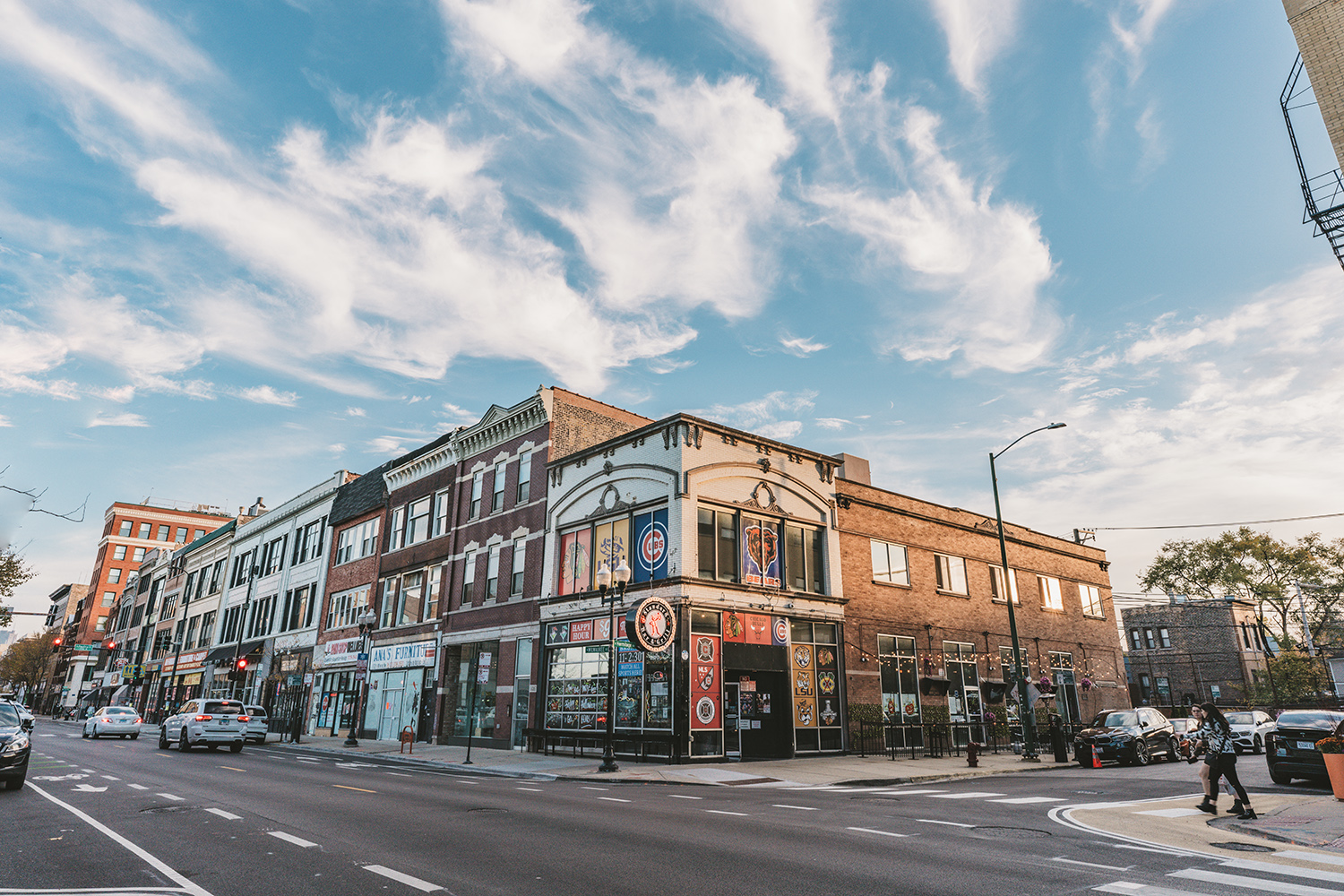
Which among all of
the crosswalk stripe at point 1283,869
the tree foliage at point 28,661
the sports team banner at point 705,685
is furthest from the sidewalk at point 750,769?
the tree foliage at point 28,661

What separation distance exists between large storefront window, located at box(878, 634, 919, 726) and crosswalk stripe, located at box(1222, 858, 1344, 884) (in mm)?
20251

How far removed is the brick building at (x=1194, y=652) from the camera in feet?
199

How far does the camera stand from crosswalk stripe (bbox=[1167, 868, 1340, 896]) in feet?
22.1

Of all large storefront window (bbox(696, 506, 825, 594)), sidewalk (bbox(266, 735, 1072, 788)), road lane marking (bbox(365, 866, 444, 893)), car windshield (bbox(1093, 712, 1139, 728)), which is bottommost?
sidewalk (bbox(266, 735, 1072, 788))

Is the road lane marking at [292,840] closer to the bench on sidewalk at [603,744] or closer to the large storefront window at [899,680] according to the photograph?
the bench on sidewalk at [603,744]

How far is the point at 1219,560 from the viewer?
5453cm

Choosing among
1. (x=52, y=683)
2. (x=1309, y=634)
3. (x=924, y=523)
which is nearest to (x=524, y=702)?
(x=924, y=523)

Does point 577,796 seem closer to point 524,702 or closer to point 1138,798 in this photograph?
point 1138,798

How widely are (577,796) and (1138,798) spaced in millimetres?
10521

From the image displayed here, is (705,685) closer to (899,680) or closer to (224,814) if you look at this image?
(899,680)

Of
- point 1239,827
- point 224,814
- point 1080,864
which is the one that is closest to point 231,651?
point 224,814

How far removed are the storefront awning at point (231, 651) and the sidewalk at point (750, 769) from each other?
24988 millimetres

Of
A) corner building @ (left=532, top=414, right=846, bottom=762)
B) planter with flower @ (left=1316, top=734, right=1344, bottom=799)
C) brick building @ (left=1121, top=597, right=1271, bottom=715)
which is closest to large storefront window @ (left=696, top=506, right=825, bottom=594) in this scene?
corner building @ (left=532, top=414, right=846, bottom=762)

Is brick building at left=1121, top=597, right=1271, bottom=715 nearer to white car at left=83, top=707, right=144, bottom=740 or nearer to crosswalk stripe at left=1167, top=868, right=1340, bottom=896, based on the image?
crosswalk stripe at left=1167, top=868, right=1340, bottom=896
